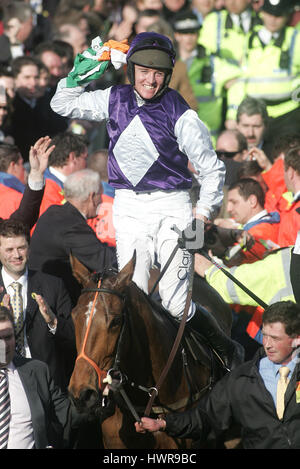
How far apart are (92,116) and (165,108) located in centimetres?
51

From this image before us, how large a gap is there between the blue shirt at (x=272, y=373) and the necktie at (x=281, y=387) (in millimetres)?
24

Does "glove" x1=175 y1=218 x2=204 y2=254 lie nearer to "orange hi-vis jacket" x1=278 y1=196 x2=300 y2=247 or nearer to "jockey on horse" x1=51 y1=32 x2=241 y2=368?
"jockey on horse" x1=51 y1=32 x2=241 y2=368

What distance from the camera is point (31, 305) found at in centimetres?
654

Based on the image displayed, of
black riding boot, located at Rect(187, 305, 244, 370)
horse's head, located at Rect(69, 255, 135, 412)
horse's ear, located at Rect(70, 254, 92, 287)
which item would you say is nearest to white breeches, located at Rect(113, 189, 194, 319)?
black riding boot, located at Rect(187, 305, 244, 370)

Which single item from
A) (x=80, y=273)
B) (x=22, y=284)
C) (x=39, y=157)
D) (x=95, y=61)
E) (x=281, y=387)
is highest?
(x=95, y=61)

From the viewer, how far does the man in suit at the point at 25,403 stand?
18.4 feet

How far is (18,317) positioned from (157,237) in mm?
1114

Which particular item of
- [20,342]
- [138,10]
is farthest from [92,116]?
[138,10]

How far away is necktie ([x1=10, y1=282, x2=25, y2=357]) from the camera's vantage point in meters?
6.43

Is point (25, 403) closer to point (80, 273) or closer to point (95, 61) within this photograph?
point (80, 273)

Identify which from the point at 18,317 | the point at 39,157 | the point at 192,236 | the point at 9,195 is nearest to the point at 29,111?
the point at 9,195

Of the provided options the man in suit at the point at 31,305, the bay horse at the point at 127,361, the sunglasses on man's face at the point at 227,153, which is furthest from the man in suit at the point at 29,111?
the bay horse at the point at 127,361

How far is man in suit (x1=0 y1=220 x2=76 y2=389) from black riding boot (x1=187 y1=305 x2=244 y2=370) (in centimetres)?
86
